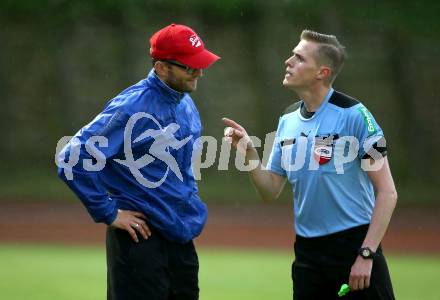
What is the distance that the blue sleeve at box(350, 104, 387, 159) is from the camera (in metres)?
4.48

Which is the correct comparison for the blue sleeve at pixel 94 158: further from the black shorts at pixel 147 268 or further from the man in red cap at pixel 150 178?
the black shorts at pixel 147 268

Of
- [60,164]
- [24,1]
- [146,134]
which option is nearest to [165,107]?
[146,134]

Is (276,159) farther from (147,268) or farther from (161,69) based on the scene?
(147,268)

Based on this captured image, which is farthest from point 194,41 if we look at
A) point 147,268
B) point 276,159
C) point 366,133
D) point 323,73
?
point 147,268

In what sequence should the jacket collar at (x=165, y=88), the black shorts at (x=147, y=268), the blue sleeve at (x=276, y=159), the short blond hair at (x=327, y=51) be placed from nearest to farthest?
the black shorts at (x=147, y=268) → the jacket collar at (x=165, y=88) → the short blond hair at (x=327, y=51) → the blue sleeve at (x=276, y=159)

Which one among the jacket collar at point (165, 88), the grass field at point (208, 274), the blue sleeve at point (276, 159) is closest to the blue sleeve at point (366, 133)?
the blue sleeve at point (276, 159)

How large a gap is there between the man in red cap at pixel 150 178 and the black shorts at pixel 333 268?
573 millimetres

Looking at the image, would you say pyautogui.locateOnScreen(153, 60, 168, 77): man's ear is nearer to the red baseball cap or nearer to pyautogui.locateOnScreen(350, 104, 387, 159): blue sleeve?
the red baseball cap

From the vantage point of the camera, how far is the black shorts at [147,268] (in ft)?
14.9

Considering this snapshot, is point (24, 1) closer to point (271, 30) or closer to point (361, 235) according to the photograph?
point (271, 30)

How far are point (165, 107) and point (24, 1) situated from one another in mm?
19820

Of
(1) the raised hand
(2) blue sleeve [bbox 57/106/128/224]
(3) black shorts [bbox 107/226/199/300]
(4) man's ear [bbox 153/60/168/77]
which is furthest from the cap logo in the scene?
(3) black shorts [bbox 107/226/199/300]

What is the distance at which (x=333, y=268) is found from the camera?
464 cm

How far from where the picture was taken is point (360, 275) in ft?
14.6
